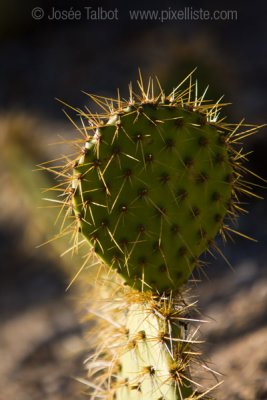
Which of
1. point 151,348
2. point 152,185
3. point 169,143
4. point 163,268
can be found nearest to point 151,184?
point 152,185

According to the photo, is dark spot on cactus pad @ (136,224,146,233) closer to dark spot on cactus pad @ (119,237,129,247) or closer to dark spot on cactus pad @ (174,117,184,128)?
dark spot on cactus pad @ (119,237,129,247)

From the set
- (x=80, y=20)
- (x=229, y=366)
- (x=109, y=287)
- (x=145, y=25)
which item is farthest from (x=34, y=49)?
(x=109, y=287)

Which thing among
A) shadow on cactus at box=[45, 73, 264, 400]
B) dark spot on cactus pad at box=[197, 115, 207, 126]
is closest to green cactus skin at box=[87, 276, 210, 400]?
shadow on cactus at box=[45, 73, 264, 400]

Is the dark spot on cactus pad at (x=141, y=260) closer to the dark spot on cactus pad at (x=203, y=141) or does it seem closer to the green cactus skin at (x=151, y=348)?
the green cactus skin at (x=151, y=348)

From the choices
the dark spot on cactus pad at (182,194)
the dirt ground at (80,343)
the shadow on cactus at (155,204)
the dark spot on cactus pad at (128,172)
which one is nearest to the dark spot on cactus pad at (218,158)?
the shadow on cactus at (155,204)

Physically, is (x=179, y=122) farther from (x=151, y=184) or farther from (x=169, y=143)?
(x=151, y=184)

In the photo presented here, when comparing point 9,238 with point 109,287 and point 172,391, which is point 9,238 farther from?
point 172,391

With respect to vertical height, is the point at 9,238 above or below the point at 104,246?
below

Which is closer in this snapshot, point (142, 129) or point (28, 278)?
point (142, 129)
